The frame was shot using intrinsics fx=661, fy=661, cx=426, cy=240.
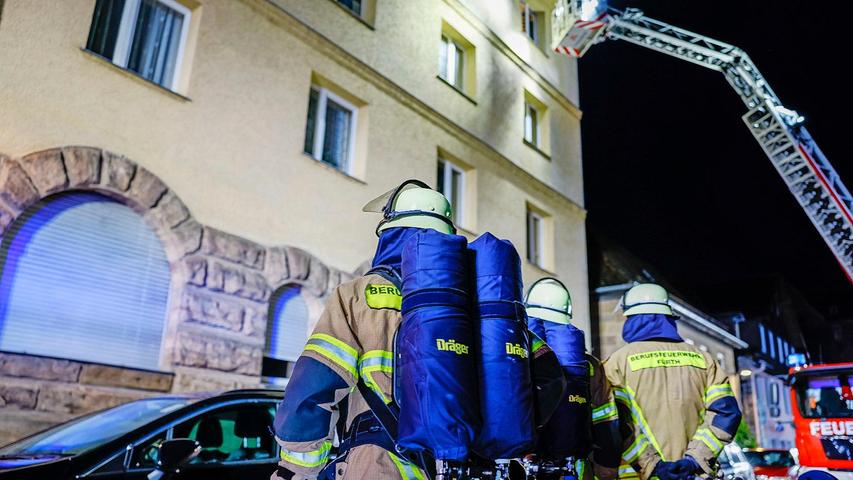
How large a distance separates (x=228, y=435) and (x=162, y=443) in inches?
28.4

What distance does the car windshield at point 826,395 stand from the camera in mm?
8969

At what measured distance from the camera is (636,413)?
15.3ft

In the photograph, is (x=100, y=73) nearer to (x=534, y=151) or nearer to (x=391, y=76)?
(x=391, y=76)

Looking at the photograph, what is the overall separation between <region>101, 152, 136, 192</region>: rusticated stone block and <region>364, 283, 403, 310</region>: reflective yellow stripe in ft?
16.4

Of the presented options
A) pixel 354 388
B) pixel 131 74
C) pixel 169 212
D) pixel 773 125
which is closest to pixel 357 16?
pixel 131 74

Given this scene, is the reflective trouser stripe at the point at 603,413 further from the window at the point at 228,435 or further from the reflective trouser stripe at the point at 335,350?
the reflective trouser stripe at the point at 335,350

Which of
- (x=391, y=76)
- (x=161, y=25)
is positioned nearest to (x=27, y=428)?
(x=161, y=25)

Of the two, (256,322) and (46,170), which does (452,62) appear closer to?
(256,322)

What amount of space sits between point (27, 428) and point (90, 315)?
124 centimetres

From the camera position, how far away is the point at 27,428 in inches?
221

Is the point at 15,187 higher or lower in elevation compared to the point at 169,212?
lower

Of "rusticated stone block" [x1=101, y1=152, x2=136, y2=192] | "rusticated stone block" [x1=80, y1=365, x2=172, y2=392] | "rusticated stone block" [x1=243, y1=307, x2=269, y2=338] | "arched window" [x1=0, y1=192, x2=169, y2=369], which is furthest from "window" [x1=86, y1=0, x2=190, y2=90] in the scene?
"rusticated stone block" [x1=80, y1=365, x2=172, y2=392]

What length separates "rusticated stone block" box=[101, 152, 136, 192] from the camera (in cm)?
664

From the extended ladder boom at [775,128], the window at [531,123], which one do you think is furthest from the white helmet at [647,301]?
the extended ladder boom at [775,128]
